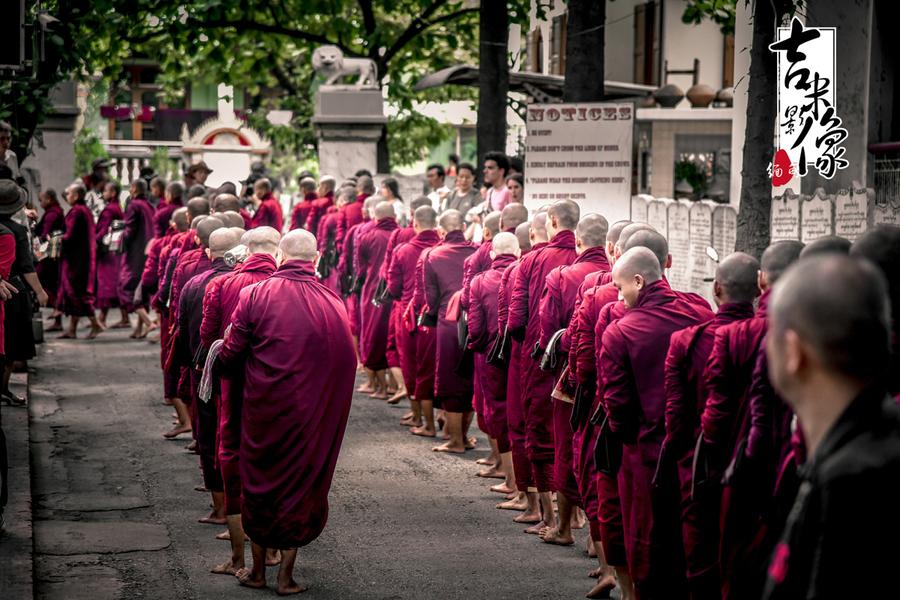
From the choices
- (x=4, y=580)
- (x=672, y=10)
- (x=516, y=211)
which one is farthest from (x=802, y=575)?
(x=672, y=10)

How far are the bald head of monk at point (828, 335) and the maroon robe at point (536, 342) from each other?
5.64m

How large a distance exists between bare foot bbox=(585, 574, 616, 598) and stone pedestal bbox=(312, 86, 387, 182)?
17103 mm

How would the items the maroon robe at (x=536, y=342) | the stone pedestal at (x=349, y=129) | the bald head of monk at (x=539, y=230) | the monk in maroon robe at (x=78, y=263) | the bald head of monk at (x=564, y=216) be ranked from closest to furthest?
the maroon robe at (x=536, y=342) < the bald head of monk at (x=564, y=216) < the bald head of monk at (x=539, y=230) < the monk in maroon robe at (x=78, y=263) < the stone pedestal at (x=349, y=129)

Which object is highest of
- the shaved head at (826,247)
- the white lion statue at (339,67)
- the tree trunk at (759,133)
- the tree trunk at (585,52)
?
the white lion statue at (339,67)

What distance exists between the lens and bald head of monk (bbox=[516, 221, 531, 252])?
988cm

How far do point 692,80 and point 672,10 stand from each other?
4.63 ft

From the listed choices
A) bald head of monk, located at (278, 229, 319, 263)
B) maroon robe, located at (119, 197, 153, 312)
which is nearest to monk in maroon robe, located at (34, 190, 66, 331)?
maroon robe, located at (119, 197, 153, 312)

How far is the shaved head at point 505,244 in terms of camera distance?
10.1 m

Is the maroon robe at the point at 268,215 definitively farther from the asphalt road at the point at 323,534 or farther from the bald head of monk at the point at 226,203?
the bald head of monk at the point at 226,203

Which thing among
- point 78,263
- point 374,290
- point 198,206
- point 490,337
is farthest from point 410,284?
point 78,263

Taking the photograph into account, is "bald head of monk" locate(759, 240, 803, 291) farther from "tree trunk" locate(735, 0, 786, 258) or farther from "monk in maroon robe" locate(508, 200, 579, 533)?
"tree trunk" locate(735, 0, 786, 258)

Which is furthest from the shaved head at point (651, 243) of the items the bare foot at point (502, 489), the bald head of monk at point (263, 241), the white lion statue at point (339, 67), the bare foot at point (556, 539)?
the white lion statue at point (339, 67)

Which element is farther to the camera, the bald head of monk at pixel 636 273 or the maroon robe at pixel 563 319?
Result: the maroon robe at pixel 563 319

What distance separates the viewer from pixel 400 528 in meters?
8.97
